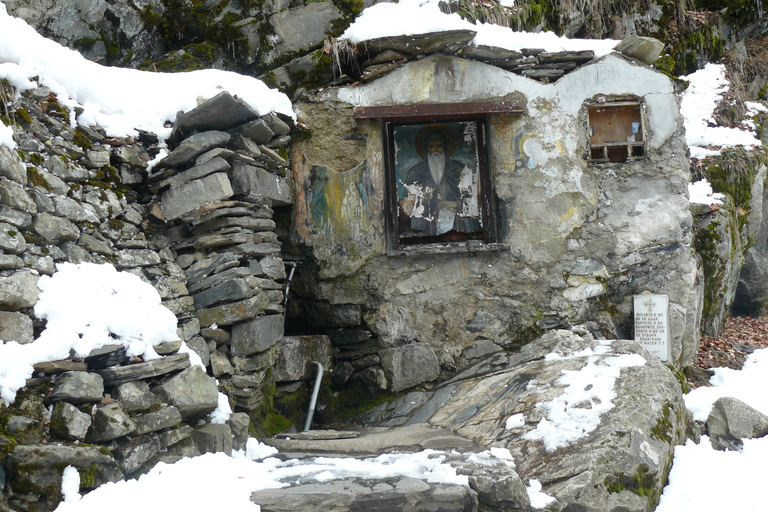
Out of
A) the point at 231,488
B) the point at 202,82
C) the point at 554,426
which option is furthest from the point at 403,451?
the point at 202,82

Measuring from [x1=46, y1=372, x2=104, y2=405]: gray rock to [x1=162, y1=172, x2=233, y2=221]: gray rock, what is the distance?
166 centimetres

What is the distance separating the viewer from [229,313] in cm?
445

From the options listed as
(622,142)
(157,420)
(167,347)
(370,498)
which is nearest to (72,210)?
(167,347)

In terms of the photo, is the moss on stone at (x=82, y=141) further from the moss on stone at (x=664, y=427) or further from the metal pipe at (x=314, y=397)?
the moss on stone at (x=664, y=427)

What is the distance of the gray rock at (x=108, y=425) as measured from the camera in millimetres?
2920

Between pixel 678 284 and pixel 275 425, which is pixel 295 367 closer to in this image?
pixel 275 425

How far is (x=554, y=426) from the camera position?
3.91 meters

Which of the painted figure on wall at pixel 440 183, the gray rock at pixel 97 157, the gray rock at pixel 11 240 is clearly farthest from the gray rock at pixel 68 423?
the painted figure on wall at pixel 440 183

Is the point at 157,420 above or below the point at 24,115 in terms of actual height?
below

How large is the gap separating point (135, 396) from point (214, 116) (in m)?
2.28

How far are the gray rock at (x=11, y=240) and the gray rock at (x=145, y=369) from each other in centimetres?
79

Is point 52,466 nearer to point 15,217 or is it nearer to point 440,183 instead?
point 15,217

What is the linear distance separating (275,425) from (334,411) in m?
0.93

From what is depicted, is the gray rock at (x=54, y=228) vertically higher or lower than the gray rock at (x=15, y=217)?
lower
